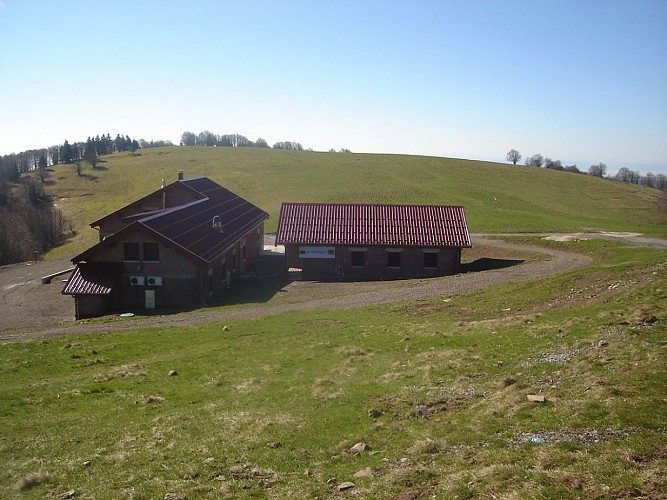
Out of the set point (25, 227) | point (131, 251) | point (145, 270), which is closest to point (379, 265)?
point (145, 270)

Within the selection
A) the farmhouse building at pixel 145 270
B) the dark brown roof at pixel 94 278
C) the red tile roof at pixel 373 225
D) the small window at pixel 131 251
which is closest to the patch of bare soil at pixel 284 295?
the farmhouse building at pixel 145 270

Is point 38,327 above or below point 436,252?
below

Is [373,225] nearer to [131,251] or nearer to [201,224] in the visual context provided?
[201,224]

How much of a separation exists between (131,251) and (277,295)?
990 centimetres

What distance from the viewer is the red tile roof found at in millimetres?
44250

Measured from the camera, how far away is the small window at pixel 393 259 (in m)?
44.3

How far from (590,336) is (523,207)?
69622 mm

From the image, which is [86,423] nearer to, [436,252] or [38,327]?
[38,327]

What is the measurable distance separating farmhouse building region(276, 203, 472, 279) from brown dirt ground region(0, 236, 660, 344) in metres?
2.94

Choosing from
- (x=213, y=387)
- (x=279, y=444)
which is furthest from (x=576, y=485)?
(x=213, y=387)

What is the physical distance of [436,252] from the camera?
144ft

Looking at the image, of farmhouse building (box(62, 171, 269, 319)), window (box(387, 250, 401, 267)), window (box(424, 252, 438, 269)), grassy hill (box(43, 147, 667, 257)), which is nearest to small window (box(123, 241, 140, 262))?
farmhouse building (box(62, 171, 269, 319))

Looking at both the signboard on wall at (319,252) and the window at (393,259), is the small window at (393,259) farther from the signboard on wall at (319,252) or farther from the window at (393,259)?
the signboard on wall at (319,252)

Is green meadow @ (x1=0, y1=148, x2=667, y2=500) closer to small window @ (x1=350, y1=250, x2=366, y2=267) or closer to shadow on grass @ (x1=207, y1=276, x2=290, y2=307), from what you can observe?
shadow on grass @ (x1=207, y1=276, x2=290, y2=307)
